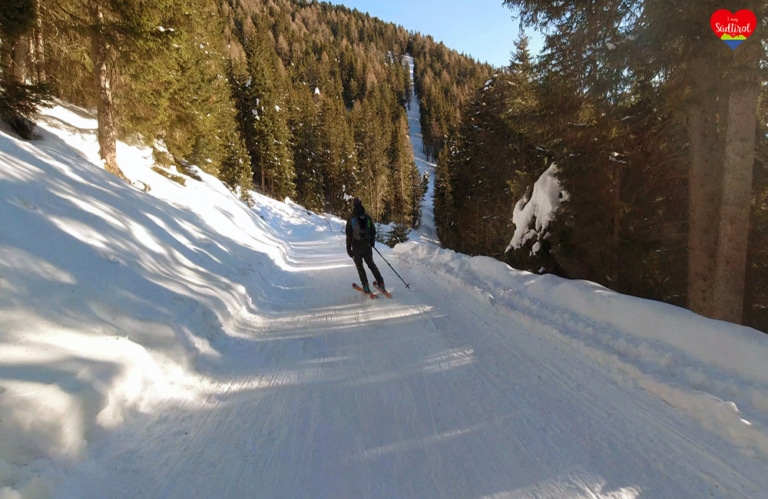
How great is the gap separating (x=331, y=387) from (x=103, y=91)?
1136cm

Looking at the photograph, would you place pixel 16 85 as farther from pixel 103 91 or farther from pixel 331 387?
pixel 331 387

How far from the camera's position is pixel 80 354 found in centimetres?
329

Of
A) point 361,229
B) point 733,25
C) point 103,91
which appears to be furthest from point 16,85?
point 733,25

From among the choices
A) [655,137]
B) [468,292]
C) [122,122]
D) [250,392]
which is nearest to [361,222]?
[468,292]

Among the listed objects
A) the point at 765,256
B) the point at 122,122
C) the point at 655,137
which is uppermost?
the point at 122,122

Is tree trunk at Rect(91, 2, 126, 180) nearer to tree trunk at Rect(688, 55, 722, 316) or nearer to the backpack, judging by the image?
the backpack

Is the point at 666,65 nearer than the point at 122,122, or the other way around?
the point at 666,65

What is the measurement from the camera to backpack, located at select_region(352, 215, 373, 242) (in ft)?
26.3

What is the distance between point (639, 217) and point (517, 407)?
701 cm

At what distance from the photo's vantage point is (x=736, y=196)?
4.83 meters

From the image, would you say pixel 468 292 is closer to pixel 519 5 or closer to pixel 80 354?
pixel 519 5

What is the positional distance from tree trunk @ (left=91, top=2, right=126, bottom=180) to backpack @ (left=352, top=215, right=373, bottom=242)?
774 cm

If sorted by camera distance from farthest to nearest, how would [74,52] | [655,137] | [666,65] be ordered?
[74,52] < [655,137] < [666,65]

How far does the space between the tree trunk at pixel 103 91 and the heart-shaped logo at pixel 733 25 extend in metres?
12.7
